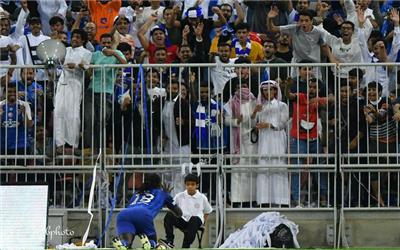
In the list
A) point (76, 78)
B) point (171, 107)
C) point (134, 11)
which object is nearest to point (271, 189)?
point (171, 107)

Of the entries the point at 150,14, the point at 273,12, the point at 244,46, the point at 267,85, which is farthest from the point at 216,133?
the point at 150,14

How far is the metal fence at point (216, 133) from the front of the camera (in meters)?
17.6

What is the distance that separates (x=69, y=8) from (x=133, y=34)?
60.9 inches

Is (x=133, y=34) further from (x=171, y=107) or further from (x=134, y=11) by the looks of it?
(x=171, y=107)

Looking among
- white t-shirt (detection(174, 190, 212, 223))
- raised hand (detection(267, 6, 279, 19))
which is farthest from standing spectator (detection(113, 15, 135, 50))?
white t-shirt (detection(174, 190, 212, 223))

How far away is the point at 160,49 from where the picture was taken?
18.9m

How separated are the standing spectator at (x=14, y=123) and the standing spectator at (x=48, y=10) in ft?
10.7

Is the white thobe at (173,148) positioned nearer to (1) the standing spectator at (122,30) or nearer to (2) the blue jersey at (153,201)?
(2) the blue jersey at (153,201)

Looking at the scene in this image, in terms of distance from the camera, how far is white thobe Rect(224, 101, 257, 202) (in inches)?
695

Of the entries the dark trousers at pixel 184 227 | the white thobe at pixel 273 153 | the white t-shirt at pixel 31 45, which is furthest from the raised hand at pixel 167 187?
the white t-shirt at pixel 31 45

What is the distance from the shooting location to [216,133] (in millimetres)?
17672

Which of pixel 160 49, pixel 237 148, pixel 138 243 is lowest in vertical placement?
pixel 138 243

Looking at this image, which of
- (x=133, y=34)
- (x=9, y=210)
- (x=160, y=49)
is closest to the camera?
(x=9, y=210)

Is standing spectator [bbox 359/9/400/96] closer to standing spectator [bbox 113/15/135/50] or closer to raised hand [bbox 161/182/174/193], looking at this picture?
raised hand [bbox 161/182/174/193]
